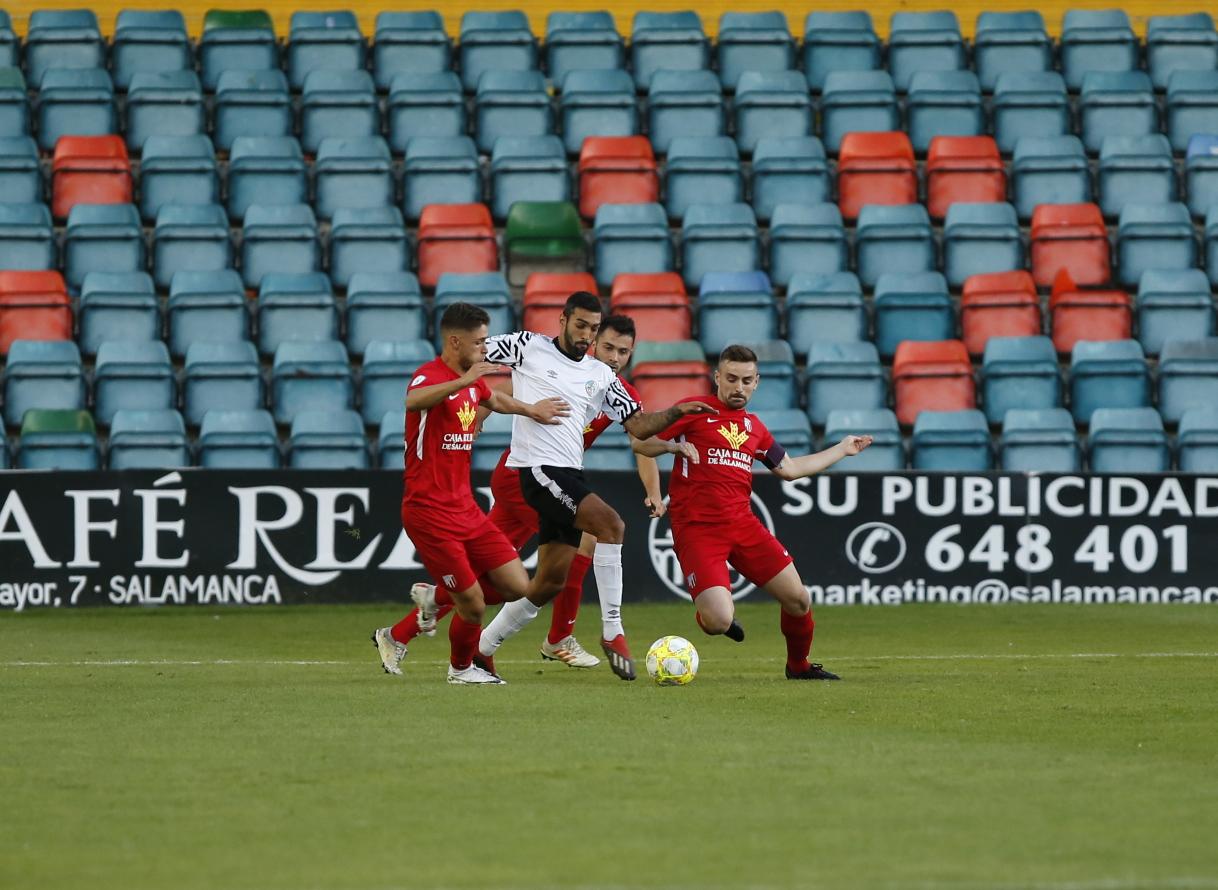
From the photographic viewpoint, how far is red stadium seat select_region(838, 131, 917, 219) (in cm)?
1923

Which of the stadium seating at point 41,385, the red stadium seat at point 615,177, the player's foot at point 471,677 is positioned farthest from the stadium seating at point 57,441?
the player's foot at point 471,677

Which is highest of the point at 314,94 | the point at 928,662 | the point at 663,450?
the point at 314,94

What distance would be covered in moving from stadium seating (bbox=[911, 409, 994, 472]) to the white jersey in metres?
7.09

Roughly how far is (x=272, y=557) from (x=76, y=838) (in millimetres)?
9724

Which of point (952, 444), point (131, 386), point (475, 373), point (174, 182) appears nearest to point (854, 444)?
point (475, 373)

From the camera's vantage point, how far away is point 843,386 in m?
17.1

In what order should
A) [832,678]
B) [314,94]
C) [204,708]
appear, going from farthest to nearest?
[314,94], [832,678], [204,708]

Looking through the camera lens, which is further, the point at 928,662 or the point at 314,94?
the point at 314,94

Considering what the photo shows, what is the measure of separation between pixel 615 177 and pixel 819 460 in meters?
9.58

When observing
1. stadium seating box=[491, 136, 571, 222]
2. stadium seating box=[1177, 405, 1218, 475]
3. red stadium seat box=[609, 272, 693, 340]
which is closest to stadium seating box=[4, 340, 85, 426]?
stadium seating box=[491, 136, 571, 222]

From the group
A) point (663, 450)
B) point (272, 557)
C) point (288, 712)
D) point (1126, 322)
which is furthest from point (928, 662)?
point (1126, 322)

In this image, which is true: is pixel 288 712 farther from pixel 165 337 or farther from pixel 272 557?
pixel 165 337

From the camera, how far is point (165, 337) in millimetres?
17547

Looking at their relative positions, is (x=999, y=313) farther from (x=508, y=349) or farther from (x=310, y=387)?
(x=508, y=349)
